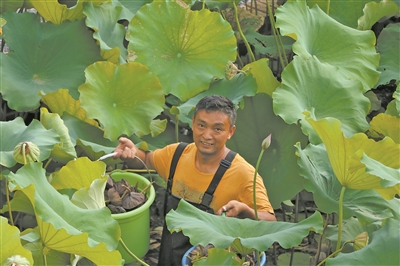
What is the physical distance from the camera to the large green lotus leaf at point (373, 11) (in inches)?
118

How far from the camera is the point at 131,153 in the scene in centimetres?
228

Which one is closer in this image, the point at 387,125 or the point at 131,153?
the point at 131,153

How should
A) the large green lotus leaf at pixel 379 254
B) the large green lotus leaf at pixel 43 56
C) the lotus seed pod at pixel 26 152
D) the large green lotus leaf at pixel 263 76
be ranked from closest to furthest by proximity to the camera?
the large green lotus leaf at pixel 379 254, the lotus seed pod at pixel 26 152, the large green lotus leaf at pixel 263 76, the large green lotus leaf at pixel 43 56

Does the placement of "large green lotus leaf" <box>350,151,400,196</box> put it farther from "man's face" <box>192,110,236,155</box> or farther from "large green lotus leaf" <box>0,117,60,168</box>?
"large green lotus leaf" <box>0,117,60,168</box>

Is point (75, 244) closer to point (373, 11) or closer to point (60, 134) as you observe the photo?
point (60, 134)

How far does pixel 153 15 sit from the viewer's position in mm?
2781

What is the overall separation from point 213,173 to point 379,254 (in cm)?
63

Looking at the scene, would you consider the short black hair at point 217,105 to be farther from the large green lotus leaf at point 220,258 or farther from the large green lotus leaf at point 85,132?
the large green lotus leaf at point 85,132

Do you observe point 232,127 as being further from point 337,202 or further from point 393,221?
point 393,221

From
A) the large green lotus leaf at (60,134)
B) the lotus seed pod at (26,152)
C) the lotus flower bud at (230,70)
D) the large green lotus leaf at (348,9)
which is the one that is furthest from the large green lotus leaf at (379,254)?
the large green lotus leaf at (348,9)

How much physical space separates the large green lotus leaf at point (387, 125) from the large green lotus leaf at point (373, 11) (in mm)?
560

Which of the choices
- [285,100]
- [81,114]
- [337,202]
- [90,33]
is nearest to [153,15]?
[90,33]

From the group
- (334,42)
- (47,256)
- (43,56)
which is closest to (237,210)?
(47,256)

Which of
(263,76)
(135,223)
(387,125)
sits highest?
(263,76)
